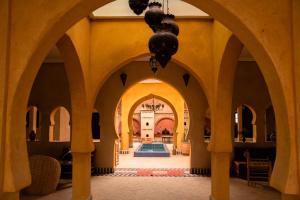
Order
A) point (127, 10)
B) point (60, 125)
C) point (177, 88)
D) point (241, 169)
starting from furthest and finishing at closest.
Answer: point (60, 125) → point (177, 88) → point (241, 169) → point (127, 10)

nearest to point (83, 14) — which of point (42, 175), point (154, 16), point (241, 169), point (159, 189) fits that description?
point (154, 16)

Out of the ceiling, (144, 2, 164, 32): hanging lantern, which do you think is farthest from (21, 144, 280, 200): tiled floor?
(144, 2, 164, 32): hanging lantern

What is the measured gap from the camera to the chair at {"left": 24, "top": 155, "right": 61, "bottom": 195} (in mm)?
8398

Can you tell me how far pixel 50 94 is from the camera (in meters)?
11.0

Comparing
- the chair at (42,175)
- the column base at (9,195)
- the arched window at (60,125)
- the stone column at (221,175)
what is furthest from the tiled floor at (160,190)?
the arched window at (60,125)

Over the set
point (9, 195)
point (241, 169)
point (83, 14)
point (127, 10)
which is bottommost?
point (241, 169)

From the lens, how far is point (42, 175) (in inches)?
336

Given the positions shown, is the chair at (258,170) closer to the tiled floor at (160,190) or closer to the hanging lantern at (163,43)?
the tiled floor at (160,190)

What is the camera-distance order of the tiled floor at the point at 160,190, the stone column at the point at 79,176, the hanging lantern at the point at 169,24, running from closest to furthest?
1. the hanging lantern at the point at 169,24
2. the stone column at the point at 79,176
3. the tiled floor at the point at 160,190

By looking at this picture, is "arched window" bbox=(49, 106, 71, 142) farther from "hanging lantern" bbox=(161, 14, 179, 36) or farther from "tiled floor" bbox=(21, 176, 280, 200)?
"hanging lantern" bbox=(161, 14, 179, 36)

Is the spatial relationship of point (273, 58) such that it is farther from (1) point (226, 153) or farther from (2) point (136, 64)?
(2) point (136, 64)

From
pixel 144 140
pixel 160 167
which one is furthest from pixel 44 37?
pixel 144 140

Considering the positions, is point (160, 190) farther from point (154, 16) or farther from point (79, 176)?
point (154, 16)

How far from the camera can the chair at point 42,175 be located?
8.40 meters
